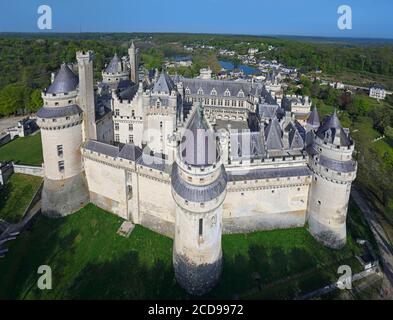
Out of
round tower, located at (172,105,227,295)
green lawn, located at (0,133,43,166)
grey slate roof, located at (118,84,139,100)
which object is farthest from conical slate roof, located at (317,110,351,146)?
green lawn, located at (0,133,43,166)

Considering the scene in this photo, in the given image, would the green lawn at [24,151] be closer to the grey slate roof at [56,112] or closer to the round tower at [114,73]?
the round tower at [114,73]

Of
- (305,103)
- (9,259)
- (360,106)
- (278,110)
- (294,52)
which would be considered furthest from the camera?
(294,52)

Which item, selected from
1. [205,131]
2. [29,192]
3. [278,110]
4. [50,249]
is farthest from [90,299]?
[278,110]

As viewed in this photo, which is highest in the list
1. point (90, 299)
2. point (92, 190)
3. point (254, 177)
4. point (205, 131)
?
point (205, 131)

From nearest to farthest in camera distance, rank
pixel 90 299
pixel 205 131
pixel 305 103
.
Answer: pixel 205 131
pixel 90 299
pixel 305 103

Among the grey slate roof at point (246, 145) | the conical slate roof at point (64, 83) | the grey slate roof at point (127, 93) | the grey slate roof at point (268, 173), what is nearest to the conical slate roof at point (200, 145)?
the grey slate roof at point (268, 173)

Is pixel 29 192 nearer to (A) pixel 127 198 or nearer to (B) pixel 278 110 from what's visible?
(A) pixel 127 198
